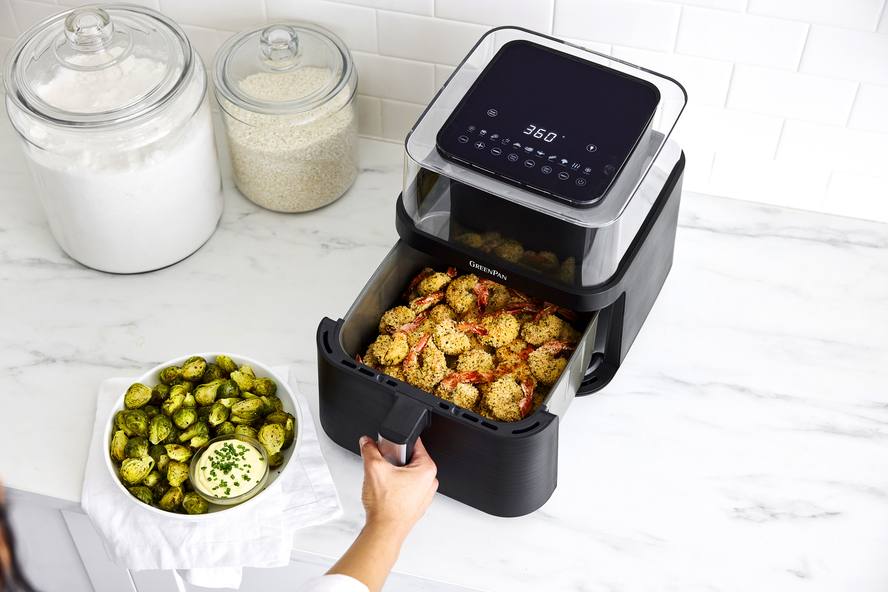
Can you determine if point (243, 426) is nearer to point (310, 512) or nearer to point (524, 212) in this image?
point (310, 512)

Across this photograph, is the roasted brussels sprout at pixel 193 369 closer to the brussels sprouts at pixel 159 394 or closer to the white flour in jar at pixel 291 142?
the brussels sprouts at pixel 159 394

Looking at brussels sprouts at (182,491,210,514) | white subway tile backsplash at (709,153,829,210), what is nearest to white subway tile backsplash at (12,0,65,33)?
brussels sprouts at (182,491,210,514)

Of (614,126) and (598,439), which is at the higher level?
(614,126)

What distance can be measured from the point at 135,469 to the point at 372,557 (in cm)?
32

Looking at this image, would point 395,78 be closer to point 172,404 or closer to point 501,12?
point 501,12

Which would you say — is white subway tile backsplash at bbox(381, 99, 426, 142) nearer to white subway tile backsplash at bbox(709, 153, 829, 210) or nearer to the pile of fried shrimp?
the pile of fried shrimp

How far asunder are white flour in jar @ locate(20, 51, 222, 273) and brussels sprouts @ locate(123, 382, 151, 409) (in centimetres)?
24

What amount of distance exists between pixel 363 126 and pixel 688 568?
84cm

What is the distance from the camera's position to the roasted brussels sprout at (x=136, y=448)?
3.26 feet

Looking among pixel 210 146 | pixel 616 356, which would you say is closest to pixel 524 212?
pixel 616 356

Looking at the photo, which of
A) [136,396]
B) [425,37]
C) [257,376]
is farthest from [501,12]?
[136,396]

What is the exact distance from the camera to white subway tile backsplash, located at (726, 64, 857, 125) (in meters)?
1.18

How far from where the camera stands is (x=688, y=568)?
981mm

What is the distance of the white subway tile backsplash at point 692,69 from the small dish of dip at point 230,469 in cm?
74
